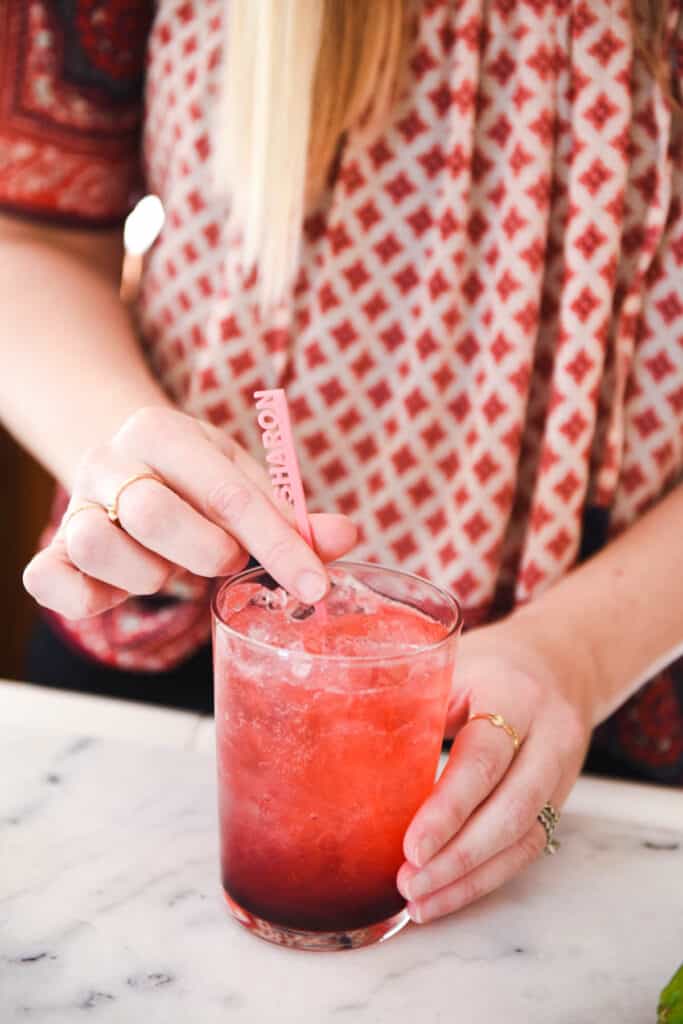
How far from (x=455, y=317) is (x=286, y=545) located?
46 cm

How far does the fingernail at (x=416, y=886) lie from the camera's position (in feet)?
2.12

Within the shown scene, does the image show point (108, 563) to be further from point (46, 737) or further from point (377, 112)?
point (377, 112)

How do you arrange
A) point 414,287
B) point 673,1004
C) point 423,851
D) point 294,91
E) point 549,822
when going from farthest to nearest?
point 414,287 → point 294,91 → point 549,822 → point 423,851 → point 673,1004

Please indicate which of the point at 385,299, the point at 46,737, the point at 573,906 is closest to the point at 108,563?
the point at 46,737

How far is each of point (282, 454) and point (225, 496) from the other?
0.18 ft

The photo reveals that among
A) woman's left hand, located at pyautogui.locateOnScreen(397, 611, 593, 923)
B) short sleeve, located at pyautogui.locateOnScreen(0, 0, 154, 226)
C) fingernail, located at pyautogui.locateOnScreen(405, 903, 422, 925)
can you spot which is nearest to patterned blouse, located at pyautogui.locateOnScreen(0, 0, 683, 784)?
short sleeve, located at pyautogui.locateOnScreen(0, 0, 154, 226)

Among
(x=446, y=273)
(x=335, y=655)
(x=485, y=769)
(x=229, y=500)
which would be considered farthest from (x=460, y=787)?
(x=446, y=273)

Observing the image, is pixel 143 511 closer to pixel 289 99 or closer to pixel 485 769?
pixel 485 769

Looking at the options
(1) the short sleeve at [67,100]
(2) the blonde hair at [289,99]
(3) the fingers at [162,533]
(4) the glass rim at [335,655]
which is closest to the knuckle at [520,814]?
(4) the glass rim at [335,655]

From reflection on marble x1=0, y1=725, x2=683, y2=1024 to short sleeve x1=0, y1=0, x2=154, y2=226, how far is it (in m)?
0.61

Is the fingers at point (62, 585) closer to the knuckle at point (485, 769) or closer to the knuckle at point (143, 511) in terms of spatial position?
the knuckle at point (143, 511)

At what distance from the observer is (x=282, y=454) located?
64 cm

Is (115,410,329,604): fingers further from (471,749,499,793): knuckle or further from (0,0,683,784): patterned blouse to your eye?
(0,0,683,784): patterned blouse

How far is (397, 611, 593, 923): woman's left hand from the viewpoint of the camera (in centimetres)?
65
